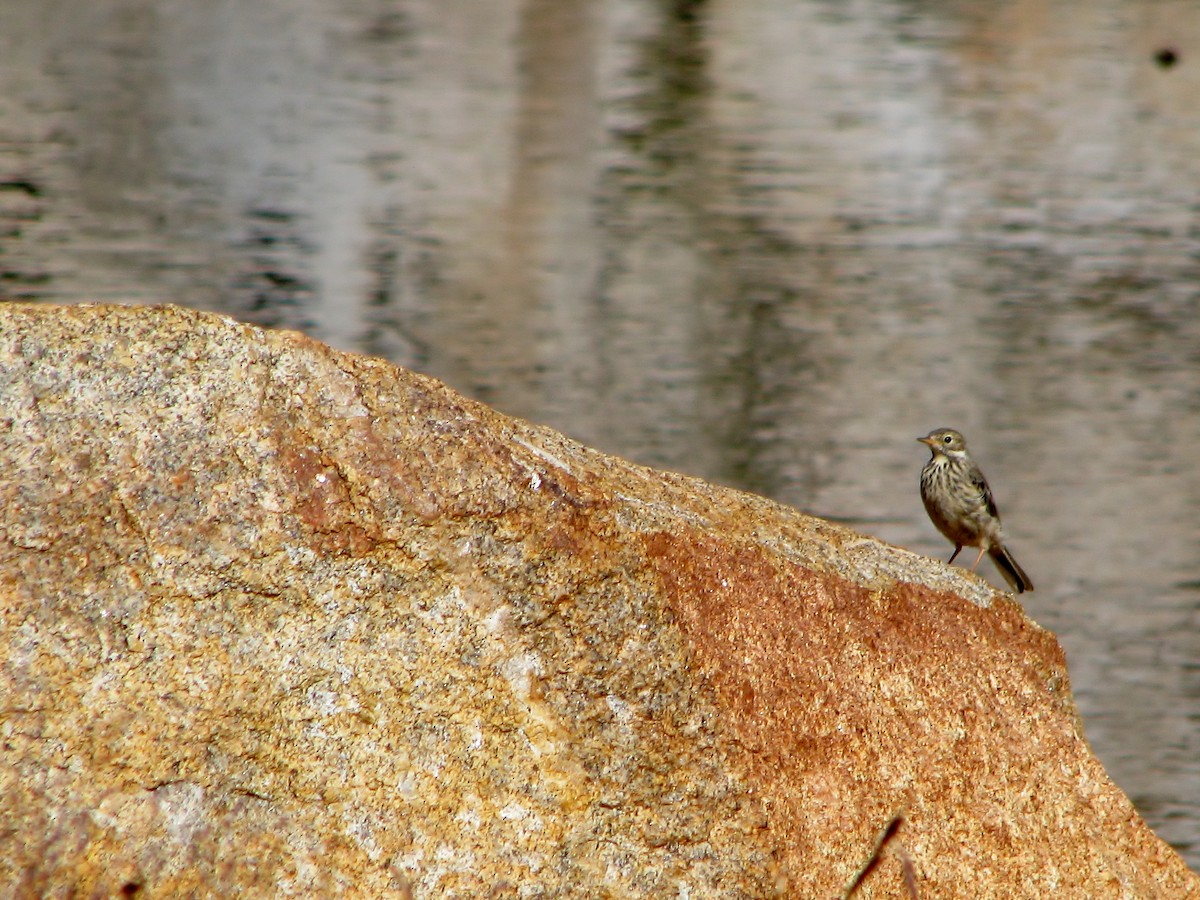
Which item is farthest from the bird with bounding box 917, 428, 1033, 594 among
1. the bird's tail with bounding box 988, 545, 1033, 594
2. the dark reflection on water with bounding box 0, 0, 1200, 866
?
the dark reflection on water with bounding box 0, 0, 1200, 866

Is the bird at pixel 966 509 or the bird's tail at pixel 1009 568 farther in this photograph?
the bird's tail at pixel 1009 568

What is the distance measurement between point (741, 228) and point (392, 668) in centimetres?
1703

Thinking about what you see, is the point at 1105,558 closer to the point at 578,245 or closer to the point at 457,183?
the point at 578,245

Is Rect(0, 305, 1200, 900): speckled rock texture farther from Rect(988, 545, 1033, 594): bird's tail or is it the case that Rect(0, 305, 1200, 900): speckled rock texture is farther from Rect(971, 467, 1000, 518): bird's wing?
Rect(988, 545, 1033, 594): bird's tail

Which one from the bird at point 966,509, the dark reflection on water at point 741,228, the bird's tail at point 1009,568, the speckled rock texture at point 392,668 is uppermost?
the speckled rock texture at point 392,668

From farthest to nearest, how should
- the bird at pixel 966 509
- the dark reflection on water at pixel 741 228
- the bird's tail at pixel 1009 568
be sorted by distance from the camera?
the dark reflection on water at pixel 741 228, the bird's tail at pixel 1009 568, the bird at pixel 966 509

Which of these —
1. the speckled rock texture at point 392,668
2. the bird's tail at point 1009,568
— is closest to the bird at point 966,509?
the bird's tail at point 1009,568

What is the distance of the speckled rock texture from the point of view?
3.83m

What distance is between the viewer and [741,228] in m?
20.6

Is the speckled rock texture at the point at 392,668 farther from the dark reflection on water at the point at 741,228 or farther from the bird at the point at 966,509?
the dark reflection on water at the point at 741,228

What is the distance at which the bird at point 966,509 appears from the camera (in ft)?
22.8

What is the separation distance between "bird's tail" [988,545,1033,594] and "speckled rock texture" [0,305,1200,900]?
264 centimetres

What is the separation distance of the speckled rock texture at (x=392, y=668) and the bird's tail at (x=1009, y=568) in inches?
104

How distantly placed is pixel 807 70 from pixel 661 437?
17.0 metres
